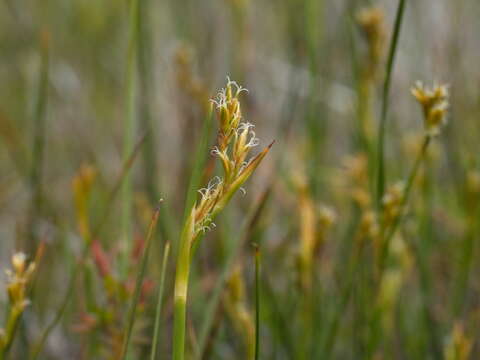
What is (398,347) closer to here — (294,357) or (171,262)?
(294,357)

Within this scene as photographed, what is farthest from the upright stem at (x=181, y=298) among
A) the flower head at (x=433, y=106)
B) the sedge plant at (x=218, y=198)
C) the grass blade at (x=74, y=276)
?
the flower head at (x=433, y=106)

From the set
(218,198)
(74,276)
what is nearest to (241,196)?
(74,276)

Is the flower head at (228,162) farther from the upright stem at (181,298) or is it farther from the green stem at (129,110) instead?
the green stem at (129,110)

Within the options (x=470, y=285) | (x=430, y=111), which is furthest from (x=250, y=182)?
(x=430, y=111)

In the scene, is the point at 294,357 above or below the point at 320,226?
below

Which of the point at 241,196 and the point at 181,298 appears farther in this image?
the point at 241,196

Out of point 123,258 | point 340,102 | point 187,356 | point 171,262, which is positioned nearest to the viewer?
point 123,258

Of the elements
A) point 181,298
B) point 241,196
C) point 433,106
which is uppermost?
point 241,196

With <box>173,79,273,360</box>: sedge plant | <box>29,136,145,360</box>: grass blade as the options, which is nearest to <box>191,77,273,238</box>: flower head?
<box>173,79,273,360</box>: sedge plant

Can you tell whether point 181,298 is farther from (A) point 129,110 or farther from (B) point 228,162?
(A) point 129,110
